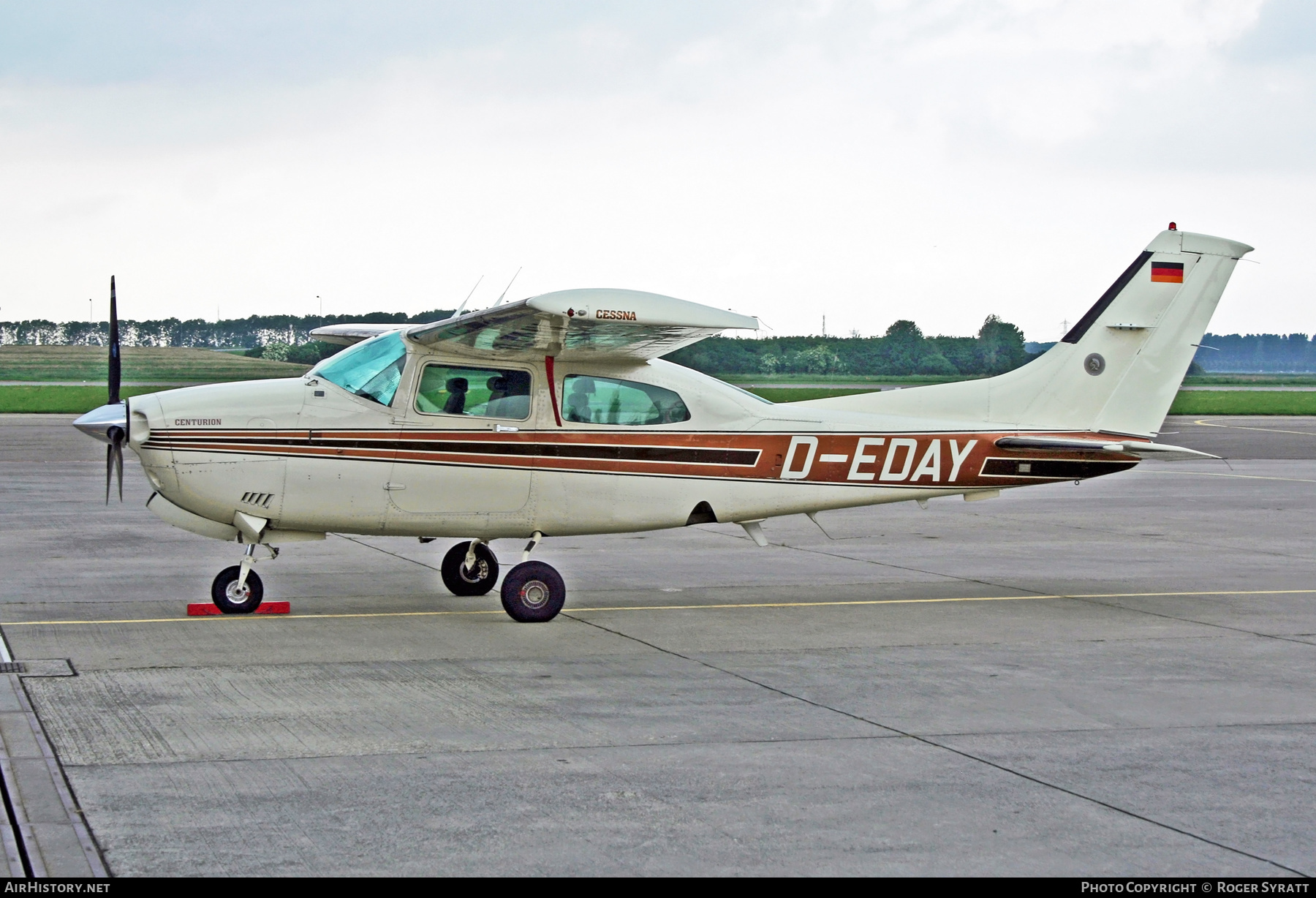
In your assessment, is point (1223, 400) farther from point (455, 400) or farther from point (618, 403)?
point (455, 400)

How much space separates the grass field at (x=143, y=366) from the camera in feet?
52.5

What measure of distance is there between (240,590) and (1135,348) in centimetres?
815

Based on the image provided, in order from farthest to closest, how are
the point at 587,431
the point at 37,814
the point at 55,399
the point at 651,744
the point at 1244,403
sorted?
the point at 1244,403 < the point at 55,399 < the point at 587,431 < the point at 651,744 < the point at 37,814

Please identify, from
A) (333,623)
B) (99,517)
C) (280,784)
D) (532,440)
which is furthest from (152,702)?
(99,517)

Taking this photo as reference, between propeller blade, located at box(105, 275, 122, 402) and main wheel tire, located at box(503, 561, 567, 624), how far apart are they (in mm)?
3757

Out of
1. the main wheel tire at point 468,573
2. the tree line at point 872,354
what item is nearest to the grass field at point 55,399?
the tree line at point 872,354

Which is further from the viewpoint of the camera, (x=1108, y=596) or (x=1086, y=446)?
(x=1108, y=596)

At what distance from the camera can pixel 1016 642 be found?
32.0 feet

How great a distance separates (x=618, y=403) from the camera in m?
11.0

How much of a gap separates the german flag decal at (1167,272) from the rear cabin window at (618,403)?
15.3ft

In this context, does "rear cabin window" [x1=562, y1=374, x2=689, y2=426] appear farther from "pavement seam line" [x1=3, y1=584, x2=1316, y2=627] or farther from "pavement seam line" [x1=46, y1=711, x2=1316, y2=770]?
"pavement seam line" [x1=46, y1=711, x2=1316, y2=770]

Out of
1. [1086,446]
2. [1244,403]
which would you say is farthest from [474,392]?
[1244,403]

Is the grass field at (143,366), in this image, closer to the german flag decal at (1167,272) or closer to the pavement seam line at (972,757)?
the pavement seam line at (972,757)

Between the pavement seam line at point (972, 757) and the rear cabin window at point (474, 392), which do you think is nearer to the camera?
the pavement seam line at point (972, 757)
